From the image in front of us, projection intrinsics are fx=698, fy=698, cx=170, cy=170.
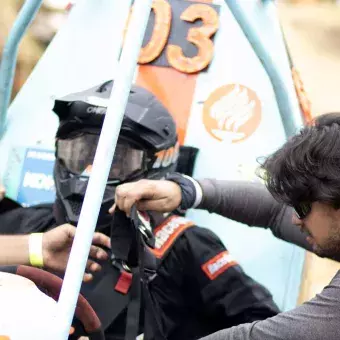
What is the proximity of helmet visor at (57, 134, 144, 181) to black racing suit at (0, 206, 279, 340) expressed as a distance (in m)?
0.17

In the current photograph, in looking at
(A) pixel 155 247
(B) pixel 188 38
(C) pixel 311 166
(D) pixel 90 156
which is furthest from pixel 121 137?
(C) pixel 311 166

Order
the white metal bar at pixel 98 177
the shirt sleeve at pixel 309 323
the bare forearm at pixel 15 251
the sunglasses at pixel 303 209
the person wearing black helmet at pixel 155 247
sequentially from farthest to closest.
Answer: the person wearing black helmet at pixel 155 247, the bare forearm at pixel 15 251, the sunglasses at pixel 303 209, the shirt sleeve at pixel 309 323, the white metal bar at pixel 98 177

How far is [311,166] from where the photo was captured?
110 centimetres

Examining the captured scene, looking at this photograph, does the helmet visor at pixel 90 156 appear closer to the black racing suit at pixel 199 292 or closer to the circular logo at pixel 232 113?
the black racing suit at pixel 199 292

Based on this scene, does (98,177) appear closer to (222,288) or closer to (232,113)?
(222,288)

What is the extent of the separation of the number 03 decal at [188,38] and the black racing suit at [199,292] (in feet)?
2.11

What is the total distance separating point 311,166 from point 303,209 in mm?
90

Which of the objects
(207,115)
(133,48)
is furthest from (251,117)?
(133,48)

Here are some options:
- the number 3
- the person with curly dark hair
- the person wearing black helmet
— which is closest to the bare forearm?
the person wearing black helmet

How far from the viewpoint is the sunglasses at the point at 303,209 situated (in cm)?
114

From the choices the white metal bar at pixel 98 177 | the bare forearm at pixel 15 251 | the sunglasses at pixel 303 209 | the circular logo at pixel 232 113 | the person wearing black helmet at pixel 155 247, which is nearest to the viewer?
the white metal bar at pixel 98 177

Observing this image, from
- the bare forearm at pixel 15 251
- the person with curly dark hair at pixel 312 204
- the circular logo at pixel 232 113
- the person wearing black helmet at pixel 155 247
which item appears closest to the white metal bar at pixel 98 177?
the person with curly dark hair at pixel 312 204

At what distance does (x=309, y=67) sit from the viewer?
3.25 m

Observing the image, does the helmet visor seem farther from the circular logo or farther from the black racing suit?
the circular logo
